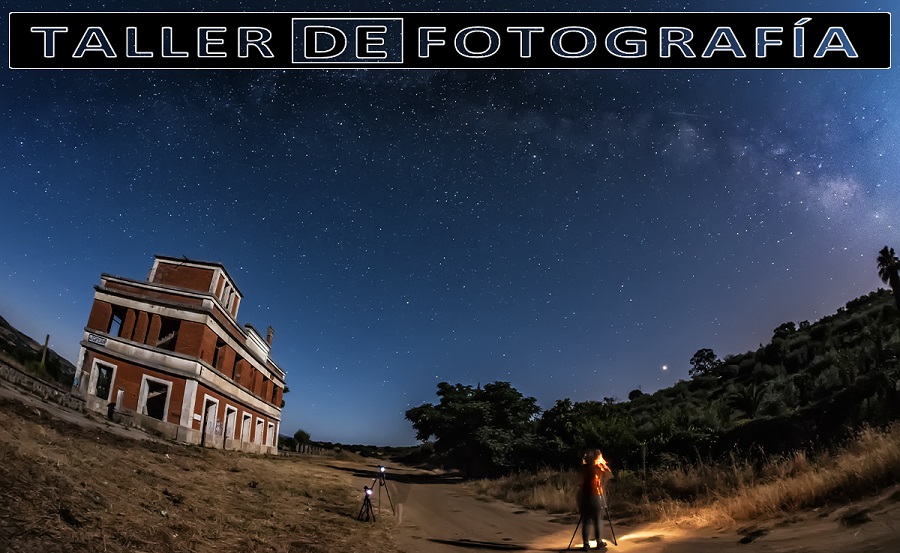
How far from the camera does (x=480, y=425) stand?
32.8m

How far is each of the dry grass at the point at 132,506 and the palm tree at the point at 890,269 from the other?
41.5 metres

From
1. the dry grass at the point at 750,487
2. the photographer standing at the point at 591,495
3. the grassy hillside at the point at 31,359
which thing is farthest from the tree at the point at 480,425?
the grassy hillside at the point at 31,359

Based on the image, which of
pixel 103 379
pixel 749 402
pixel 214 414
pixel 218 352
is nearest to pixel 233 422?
pixel 214 414

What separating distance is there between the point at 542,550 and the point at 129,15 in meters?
12.0

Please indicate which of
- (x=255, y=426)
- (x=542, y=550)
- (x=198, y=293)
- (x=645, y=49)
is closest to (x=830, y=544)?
(x=542, y=550)

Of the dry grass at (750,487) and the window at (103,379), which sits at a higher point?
the window at (103,379)

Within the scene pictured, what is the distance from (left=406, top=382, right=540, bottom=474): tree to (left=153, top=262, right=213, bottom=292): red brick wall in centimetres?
2022

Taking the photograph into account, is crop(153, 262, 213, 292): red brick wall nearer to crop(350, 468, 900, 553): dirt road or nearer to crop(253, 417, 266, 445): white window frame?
crop(253, 417, 266, 445): white window frame

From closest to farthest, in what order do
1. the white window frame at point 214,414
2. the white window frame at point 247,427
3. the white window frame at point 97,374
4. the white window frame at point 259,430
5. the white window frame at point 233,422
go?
the white window frame at point 97,374, the white window frame at point 214,414, the white window frame at point 233,422, the white window frame at point 247,427, the white window frame at point 259,430

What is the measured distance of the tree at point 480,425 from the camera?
28.3 metres

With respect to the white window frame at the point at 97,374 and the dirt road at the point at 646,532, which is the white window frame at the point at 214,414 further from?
the dirt road at the point at 646,532

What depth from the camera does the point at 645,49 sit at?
22.0ft

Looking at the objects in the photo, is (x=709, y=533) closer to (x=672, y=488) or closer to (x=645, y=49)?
(x=672, y=488)

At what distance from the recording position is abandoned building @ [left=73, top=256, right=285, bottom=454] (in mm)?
24984
